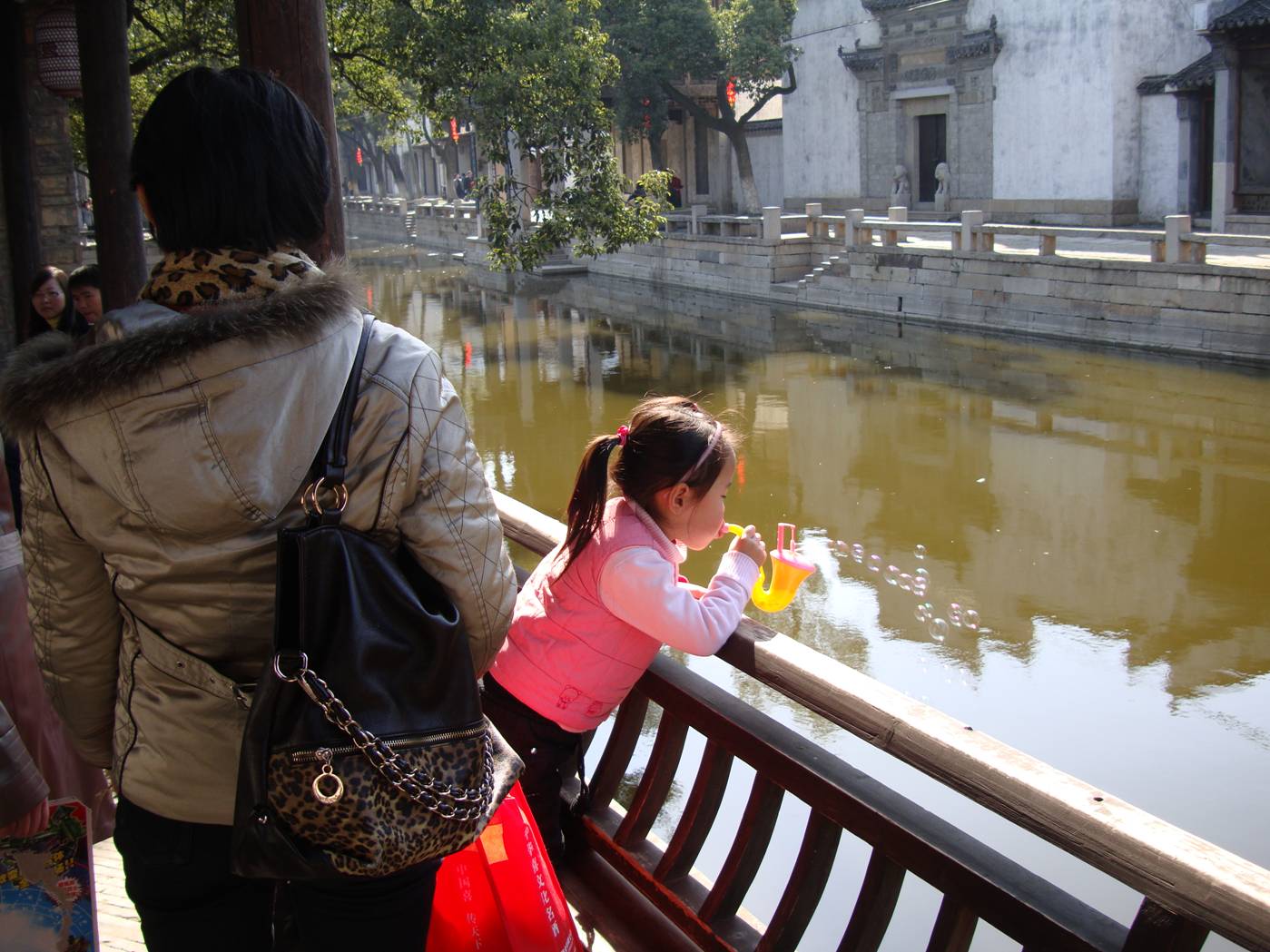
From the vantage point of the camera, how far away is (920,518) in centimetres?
820

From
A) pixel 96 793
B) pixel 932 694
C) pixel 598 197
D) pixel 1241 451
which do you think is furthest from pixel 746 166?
pixel 96 793

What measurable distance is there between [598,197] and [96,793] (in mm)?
9040

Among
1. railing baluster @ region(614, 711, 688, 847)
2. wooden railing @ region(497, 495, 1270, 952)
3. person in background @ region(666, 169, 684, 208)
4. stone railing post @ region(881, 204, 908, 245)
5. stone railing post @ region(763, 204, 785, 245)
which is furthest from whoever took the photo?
Answer: person in background @ region(666, 169, 684, 208)

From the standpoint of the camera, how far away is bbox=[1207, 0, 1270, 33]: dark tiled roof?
44.8 feet

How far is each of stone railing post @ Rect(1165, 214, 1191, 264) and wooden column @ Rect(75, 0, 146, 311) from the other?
34.0 feet

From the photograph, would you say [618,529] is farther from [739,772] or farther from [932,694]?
[932,694]

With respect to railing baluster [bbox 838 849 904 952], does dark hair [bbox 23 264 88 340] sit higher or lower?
higher

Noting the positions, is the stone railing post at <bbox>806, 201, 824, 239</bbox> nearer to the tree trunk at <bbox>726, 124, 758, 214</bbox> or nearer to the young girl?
the tree trunk at <bbox>726, 124, 758, 214</bbox>

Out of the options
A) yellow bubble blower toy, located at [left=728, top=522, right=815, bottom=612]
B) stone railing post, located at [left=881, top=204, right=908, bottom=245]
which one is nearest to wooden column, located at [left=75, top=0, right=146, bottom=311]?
yellow bubble blower toy, located at [left=728, top=522, right=815, bottom=612]

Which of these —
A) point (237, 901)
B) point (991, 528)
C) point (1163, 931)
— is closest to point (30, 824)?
point (237, 901)

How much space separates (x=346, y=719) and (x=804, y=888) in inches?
41.3

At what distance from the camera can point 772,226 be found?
57.5 ft

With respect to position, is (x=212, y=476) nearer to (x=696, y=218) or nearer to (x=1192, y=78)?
(x=1192, y=78)

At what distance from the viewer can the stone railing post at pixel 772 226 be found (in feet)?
56.8
